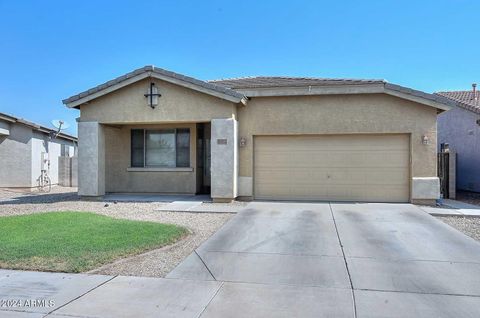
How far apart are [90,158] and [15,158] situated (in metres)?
8.10

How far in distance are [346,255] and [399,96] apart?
293 inches

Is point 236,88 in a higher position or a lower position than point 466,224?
higher

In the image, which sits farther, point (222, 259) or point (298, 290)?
point (222, 259)

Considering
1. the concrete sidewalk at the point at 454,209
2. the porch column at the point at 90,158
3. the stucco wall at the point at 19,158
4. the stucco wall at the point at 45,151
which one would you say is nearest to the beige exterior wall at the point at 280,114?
the porch column at the point at 90,158

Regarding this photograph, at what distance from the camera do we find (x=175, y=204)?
12555mm

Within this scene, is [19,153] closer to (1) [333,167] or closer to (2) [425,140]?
(1) [333,167]

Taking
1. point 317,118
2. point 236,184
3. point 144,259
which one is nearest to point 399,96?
point 317,118

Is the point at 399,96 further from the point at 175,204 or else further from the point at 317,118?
the point at 175,204

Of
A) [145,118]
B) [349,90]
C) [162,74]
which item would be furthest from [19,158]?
[349,90]

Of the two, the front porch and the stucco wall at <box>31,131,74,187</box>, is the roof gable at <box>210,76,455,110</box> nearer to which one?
the front porch

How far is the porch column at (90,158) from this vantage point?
13.7 m

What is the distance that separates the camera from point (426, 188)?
40.7ft

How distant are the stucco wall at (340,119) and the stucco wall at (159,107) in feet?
3.55

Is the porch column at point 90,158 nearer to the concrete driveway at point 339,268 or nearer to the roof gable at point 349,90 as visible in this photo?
the roof gable at point 349,90
